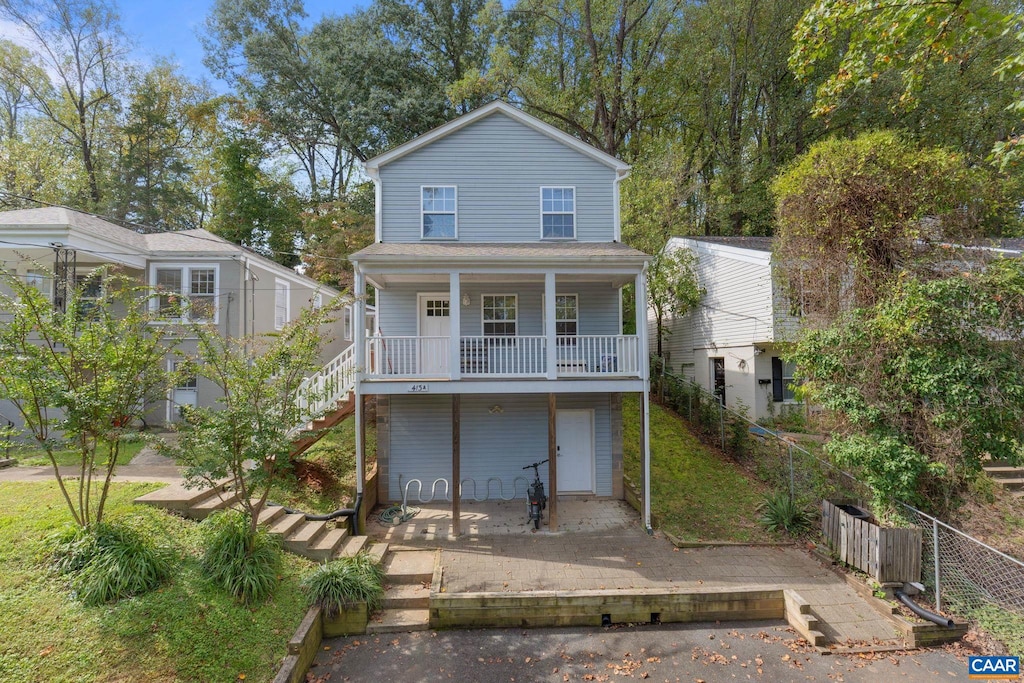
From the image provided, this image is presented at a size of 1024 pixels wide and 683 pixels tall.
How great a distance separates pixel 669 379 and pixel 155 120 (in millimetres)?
30636

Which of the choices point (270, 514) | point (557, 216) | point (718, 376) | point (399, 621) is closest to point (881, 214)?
point (557, 216)

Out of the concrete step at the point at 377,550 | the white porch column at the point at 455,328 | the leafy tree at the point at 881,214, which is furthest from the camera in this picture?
the white porch column at the point at 455,328

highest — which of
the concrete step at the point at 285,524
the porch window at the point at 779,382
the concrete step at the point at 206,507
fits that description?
the porch window at the point at 779,382

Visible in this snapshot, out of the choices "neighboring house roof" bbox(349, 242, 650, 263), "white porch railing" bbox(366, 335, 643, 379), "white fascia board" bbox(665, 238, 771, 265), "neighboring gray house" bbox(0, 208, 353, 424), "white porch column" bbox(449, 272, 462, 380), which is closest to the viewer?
"neighboring house roof" bbox(349, 242, 650, 263)

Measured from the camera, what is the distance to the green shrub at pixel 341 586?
621 centimetres

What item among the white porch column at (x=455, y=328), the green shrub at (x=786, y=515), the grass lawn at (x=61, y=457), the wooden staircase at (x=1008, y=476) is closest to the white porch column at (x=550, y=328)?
the white porch column at (x=455, y=328)

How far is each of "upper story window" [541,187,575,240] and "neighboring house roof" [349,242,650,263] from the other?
418 millimetres

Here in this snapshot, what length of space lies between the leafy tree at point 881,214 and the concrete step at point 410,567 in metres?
8.42

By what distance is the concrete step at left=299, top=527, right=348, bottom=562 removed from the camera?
23.6ft

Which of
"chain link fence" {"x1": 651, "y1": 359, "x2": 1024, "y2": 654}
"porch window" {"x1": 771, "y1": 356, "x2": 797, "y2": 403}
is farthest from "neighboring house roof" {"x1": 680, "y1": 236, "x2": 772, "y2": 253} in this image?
"chain link fence" {"x1": 651, "y1": 359, "x2": 1024, "y2": 654}

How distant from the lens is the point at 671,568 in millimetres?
7668

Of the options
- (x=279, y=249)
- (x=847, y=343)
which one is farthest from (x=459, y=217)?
(x=279, y=249)

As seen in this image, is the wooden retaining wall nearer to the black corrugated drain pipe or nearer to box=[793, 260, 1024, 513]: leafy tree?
the black corrugated drain pipe

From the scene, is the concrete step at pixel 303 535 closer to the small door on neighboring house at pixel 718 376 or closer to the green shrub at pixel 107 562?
the green shrub at pixel 107 562
